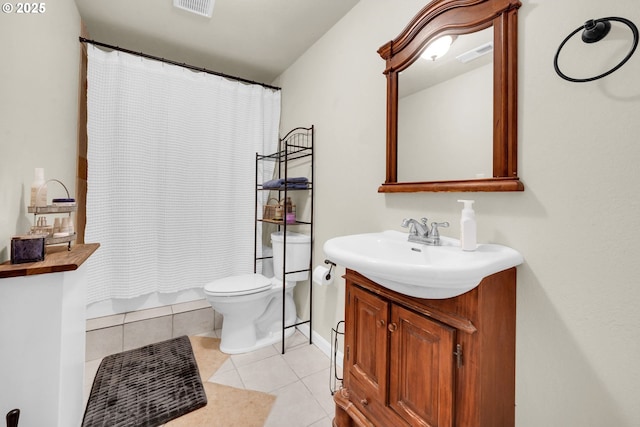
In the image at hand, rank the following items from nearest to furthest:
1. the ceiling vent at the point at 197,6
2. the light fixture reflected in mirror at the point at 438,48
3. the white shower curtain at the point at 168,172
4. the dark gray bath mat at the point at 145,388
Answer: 1. the light fixture reflected in mirror at the point at 438,48
2. the dark gray bath mat at the point at 145,388
3. the ceiling vent at the point at 197,6
4. the white shower curtain at the point at 168,172

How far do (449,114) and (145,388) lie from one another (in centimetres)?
216

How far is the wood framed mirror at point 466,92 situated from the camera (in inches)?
39.2

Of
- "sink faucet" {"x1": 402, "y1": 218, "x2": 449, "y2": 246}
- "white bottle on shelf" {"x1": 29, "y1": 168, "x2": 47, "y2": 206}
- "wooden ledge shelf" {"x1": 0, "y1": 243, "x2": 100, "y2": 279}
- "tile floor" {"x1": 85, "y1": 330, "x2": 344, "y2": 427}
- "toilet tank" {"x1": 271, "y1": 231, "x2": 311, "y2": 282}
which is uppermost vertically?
"white bottle on shelf" {"x1": 29, "y1": 168, "x2": 47, "y2": 206}

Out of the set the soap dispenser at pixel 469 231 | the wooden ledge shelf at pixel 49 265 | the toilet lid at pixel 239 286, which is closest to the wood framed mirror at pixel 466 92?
the soap dispenser at pixel 469 231

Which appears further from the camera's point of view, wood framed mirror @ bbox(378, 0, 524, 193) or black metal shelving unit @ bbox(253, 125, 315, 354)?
black metal shelving unit @ bbox(253, 125, 315, 354)

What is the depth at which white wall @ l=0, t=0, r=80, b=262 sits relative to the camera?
42.9 inches
